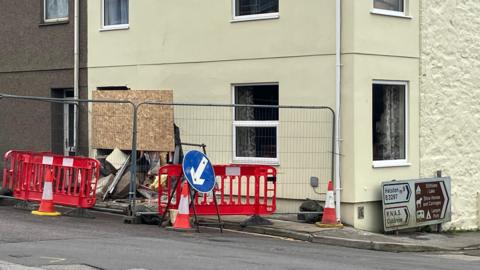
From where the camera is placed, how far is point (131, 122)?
56.5 feet

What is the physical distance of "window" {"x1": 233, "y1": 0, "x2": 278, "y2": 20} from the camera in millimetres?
15680

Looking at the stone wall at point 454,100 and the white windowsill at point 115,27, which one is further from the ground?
the white windowsill at point 115,27

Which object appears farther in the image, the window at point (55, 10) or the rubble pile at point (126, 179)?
the window at point (55, 10)

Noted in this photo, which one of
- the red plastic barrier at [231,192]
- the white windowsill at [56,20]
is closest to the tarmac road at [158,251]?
the red plastic barrier at [231,192]

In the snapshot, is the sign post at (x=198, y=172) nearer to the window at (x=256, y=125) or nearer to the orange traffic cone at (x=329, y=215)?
the orange traffic cone at (x=329, y=215)

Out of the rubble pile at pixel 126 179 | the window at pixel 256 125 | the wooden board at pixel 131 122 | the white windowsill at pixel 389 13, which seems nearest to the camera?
the white windowsill at pixel 389 13

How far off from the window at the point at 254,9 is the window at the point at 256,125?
4.69ft

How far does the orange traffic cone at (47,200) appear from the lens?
47.6 ft

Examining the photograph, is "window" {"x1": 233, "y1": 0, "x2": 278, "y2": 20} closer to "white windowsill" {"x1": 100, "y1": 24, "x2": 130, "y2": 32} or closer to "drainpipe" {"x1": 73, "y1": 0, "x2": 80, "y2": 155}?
"white windowsill" {"x1": 100, "y1": 24, "x2": 130, "y2": 32}

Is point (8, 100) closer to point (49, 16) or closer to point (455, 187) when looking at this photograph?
point (49, 16)

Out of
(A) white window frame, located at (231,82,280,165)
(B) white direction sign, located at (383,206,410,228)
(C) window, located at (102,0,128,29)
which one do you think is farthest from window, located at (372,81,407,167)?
(C) window, located at (102,0,128,29)

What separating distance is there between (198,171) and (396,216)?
4.35 metres

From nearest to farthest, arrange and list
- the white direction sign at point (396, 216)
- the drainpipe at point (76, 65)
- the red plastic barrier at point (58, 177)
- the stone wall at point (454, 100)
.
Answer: the red plastic barrier at point (58, 177), the white direction sign at point (396, 216), the stone wall at point (454, 100), the drainpipe at point (76, 65)

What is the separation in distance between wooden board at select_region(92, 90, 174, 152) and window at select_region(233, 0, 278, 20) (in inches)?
94.4
